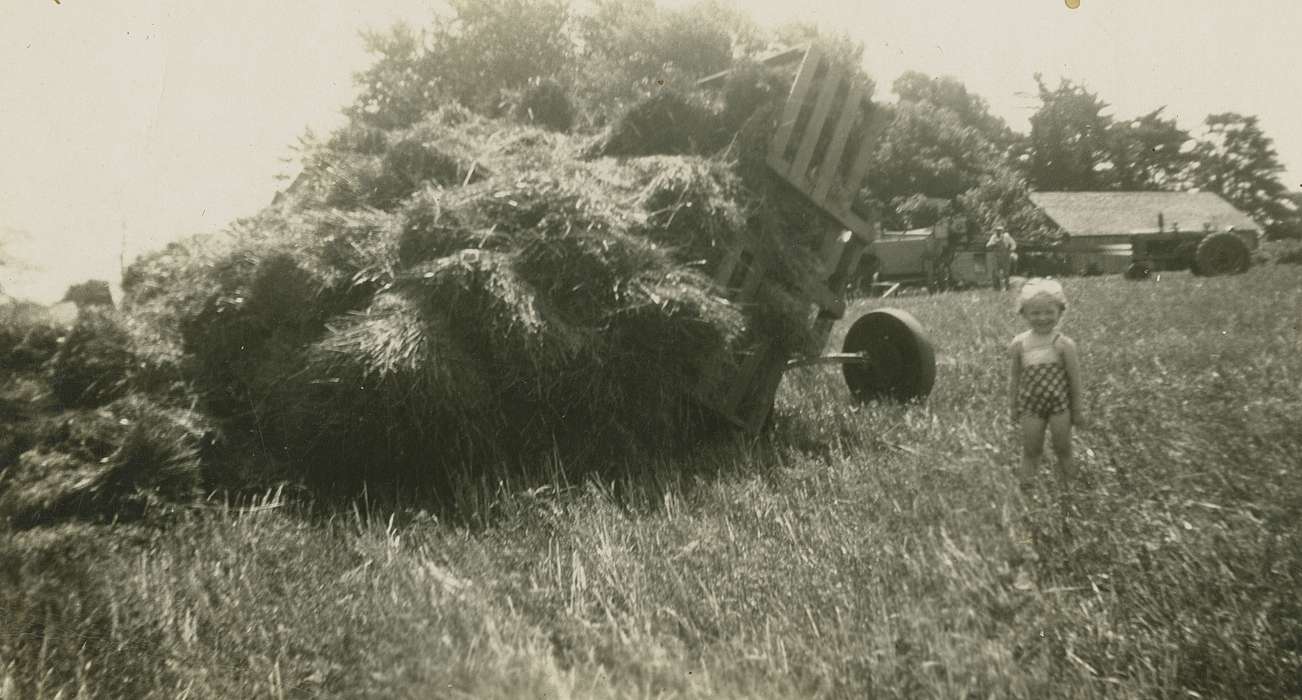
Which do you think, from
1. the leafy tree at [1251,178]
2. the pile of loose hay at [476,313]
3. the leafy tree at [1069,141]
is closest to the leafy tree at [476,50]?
the pile of loose hay at [476,313]

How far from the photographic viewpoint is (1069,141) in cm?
4969

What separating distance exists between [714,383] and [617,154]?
1.59 m

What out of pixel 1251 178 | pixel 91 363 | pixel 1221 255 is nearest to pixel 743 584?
pixel 91 363

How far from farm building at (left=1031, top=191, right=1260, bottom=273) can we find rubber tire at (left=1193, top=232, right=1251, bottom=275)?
567 inches

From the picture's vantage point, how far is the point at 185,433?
3506 mm

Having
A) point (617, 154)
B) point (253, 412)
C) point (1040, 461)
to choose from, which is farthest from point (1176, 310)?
point (253, 412)

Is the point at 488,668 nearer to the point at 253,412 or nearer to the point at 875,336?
the point at 253,412

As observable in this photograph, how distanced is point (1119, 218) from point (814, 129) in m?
38.0

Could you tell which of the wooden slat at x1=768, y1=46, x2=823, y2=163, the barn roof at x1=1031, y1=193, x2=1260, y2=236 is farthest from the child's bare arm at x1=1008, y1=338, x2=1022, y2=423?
the barn roof at x1=1031, y1=193, x2=1260, y2=236

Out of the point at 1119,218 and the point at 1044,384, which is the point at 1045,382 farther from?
the point at 1119,218

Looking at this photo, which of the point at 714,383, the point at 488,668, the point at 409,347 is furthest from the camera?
the point at 714,383

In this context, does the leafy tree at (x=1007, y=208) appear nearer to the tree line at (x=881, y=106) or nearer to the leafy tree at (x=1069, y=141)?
the tree line at (x=881, y=106)

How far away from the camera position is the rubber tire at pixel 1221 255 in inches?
607

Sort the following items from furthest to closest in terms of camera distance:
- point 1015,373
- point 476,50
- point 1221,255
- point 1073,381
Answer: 1. point 1221,255
2. point 476,50
3. point 1015,373
4. point 1073,381
